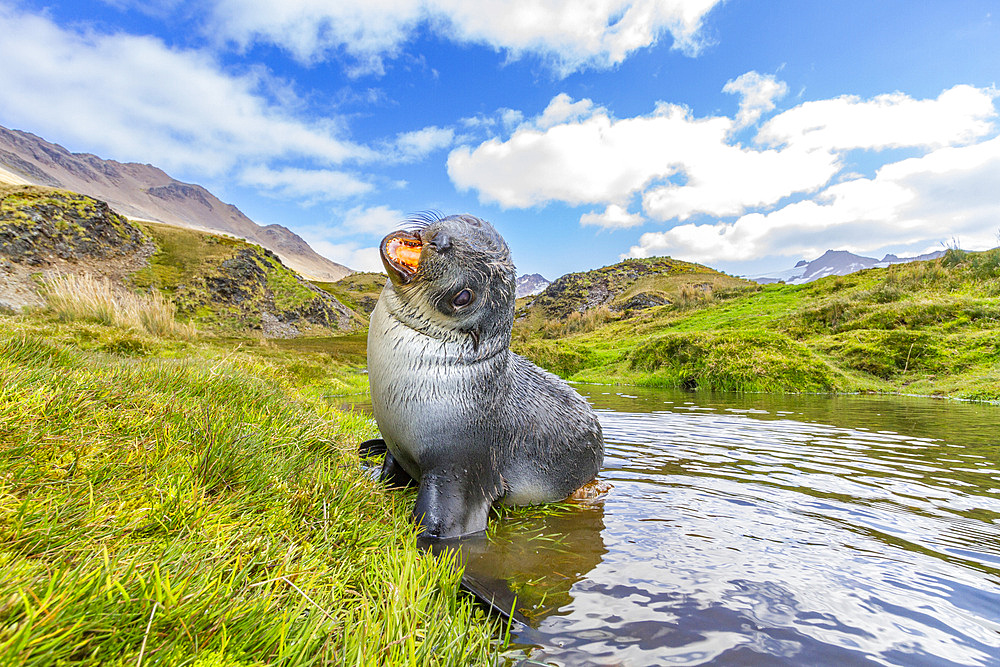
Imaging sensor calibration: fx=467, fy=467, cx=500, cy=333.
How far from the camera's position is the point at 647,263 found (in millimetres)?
68688

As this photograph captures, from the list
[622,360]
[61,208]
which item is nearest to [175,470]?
[622,360]

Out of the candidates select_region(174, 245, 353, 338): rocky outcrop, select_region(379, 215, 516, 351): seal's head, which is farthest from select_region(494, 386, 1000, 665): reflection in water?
select_region(174, 245, 353, 338): rocky outcrop

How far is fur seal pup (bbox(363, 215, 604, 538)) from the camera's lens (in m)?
2.78

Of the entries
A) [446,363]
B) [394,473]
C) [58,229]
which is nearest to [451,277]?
[446,363]

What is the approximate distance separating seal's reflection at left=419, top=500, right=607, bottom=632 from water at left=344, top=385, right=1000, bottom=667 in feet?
0.04

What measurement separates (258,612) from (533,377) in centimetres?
263

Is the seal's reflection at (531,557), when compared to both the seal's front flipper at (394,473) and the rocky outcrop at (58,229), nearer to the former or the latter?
the seal's front flipper at (394,473)

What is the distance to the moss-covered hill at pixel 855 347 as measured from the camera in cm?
1251

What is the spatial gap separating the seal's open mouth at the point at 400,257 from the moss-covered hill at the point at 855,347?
1307cm

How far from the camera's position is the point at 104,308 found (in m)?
11.5

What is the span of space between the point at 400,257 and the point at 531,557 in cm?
190

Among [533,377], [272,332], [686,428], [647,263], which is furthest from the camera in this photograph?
[647,263]

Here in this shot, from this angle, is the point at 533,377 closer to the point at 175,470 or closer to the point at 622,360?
the point at 175,470

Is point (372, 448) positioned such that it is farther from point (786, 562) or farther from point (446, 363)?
point (786, 562)
